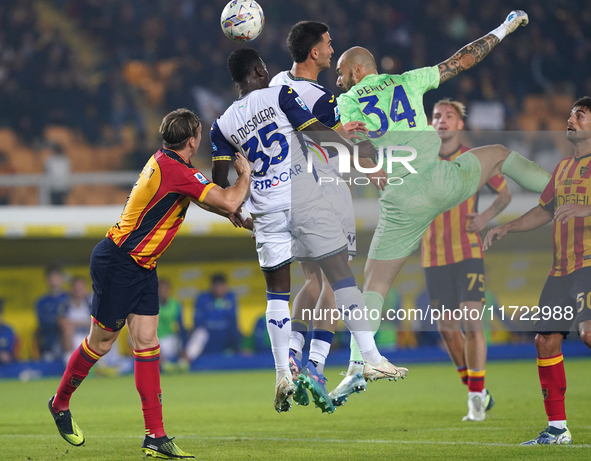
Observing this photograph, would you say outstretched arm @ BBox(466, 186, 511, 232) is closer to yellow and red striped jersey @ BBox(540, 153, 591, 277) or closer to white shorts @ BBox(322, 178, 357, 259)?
yellow and red striped jersey @ BBox(540, 153, 591, 277)

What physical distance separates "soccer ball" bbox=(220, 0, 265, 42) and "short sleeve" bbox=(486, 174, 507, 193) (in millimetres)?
2623

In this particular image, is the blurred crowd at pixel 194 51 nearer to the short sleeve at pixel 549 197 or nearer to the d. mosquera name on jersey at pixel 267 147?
the d. mosquera name on jersey at pixel 267 147

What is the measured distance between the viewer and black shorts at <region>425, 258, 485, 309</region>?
848 centimetres

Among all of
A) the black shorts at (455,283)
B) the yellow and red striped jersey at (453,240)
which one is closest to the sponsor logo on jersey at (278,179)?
the yellow and red striped jersey at (453,240)

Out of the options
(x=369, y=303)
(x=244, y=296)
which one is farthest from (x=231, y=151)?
(x=244, y=296)

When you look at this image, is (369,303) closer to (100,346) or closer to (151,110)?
(100,346)

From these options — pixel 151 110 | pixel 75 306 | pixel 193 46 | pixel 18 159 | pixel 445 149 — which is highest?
pixel 193 46

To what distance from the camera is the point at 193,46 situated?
18.5m

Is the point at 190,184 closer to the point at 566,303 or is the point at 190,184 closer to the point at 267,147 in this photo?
the point at 267,147

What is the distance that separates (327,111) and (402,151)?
31.6 inches

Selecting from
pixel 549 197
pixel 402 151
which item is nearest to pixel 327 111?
pixel 402 151

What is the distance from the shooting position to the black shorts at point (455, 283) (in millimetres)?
8484

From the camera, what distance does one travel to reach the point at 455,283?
868 cm

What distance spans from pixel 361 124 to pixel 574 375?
7590 mm
